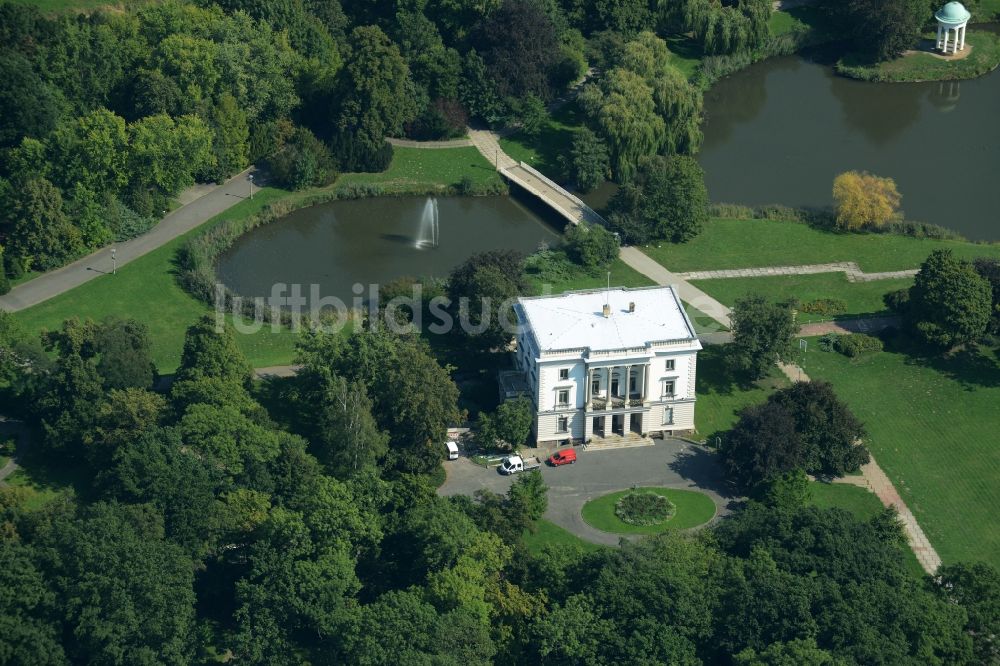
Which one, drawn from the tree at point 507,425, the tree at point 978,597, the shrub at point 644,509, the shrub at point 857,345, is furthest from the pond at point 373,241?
the tree at point 978,597

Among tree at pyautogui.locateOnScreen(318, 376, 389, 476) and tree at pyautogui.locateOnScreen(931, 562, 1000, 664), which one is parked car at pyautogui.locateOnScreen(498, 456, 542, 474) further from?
tree at pyautogui.locateOnScreen(931, 562, 1000, 664)

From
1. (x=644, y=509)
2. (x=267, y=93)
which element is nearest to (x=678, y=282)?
(x=644, y=509)

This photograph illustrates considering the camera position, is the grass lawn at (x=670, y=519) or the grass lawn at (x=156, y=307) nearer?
the grass lawn at (x=670, y=519)

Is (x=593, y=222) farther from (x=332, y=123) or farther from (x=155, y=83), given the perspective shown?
(x=155, y=83)

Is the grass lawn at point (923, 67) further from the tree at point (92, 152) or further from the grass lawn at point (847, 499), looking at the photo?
the tree at point (92, 152)

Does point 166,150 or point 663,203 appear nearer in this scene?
point 166,150

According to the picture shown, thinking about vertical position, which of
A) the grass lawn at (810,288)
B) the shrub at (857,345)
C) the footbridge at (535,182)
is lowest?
the shrub at (857,345)

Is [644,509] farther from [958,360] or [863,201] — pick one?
[863,201]
